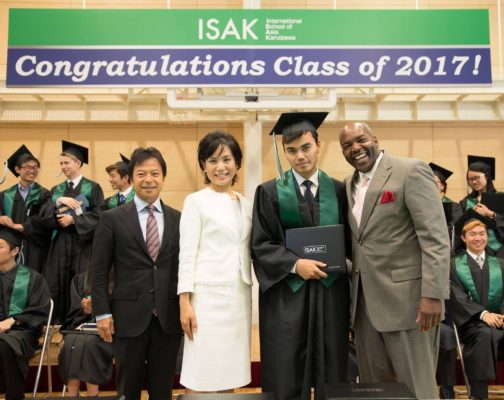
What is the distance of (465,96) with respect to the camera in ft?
21.0

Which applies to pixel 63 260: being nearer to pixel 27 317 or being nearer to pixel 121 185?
pixel 121 185

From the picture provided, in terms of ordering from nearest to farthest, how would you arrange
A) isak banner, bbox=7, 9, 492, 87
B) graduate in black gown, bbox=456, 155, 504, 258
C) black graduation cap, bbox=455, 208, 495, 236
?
isak banner, bbox=7, 9, 492, 87
black graduation cap, bbox=455, 208, 495, 236
graduate in black gown, bbox=456, 155, 504, 258

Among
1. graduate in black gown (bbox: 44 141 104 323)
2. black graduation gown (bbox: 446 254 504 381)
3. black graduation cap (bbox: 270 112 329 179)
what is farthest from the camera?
graduate in black gown (bbox: 44 141 104 323)

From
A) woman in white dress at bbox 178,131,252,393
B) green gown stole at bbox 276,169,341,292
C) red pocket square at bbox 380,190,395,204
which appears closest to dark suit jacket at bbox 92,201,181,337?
woman in white dress at bbox 178,131,252,393

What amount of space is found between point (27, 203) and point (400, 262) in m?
4.23

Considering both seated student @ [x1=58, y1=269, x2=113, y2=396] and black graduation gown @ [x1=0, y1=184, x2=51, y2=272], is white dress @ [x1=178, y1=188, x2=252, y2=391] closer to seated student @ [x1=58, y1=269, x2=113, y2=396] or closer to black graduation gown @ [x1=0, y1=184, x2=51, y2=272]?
seated student @ [x1=58, y1=269, x2=113, y2=396]

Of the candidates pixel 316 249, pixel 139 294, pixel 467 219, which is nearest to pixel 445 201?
pixel 467 219

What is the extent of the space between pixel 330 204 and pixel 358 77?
234 cm

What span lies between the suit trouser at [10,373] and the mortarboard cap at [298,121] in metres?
2.54

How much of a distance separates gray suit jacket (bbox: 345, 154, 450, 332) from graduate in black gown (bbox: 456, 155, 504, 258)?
306cm

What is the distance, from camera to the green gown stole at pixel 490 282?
403 centimetres

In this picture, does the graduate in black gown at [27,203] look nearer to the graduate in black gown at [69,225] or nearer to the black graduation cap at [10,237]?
the graduate in black gown at [69,225]

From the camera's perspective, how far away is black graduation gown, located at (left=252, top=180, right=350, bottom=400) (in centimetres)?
231

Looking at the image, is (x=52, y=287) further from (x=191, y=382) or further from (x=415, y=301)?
(x=415, y=301)
